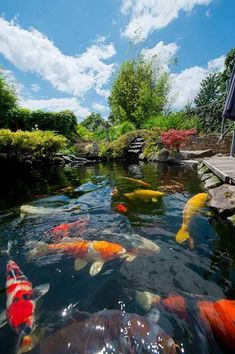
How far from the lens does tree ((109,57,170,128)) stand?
24.2 metres

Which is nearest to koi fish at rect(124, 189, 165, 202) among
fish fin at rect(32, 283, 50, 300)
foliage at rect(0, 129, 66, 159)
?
fish fin at rect(32, 283, 50, 300)

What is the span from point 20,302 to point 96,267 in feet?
3.06

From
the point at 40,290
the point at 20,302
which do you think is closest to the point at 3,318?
the point at 20,302

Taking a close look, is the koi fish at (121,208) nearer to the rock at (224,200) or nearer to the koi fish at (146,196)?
the koi fish at (146,196)

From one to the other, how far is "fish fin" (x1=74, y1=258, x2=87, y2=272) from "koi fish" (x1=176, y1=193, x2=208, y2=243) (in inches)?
54.7

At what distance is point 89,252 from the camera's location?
2.99 m

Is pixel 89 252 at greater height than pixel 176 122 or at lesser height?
lesser

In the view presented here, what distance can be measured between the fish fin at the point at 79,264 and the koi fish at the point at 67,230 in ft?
2.52

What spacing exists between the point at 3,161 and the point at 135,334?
10250 millimetres

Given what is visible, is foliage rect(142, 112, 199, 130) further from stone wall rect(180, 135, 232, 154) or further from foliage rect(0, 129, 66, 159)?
foliage rect(0, 129, 66, 159)

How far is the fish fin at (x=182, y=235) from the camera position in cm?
350

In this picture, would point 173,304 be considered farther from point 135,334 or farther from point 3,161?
point 3,161

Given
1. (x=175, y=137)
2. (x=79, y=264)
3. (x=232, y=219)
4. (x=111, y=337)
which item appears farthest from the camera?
(x=175, y=137)

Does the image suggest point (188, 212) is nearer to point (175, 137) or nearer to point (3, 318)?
point (3, 318)
